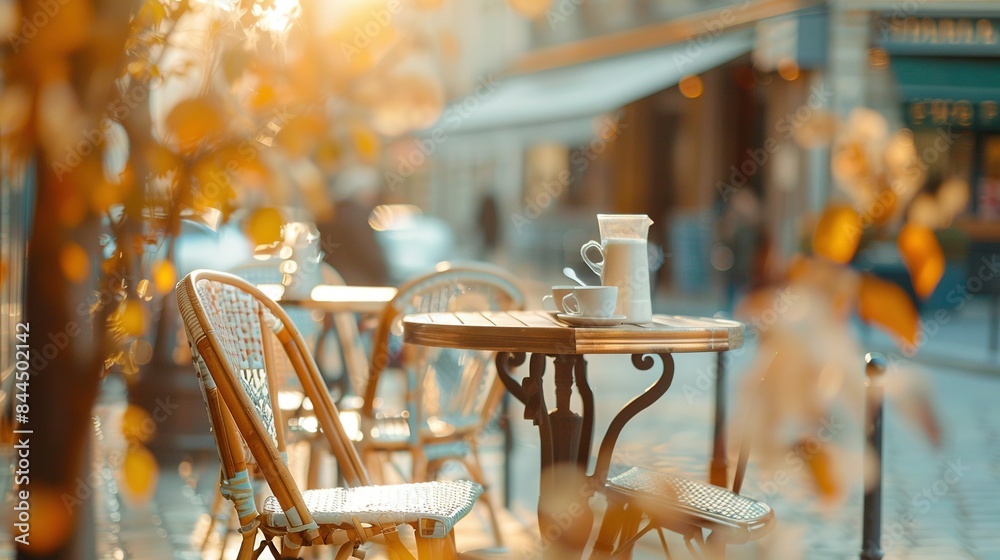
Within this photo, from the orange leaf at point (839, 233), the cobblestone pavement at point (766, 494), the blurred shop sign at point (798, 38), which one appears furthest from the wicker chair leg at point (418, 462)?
the blurred shop sign at point (798, 38)

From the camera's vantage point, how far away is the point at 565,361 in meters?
2.98

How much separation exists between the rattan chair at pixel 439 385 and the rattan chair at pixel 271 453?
0.86 m

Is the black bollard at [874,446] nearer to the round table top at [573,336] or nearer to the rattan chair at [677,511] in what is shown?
the rattan chair at [677,511]

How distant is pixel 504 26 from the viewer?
29938 mm

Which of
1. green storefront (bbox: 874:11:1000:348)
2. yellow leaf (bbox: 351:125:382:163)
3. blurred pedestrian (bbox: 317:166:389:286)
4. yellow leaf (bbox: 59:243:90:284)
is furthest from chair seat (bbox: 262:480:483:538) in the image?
green storefront (bbox: 874:11:1000:348)

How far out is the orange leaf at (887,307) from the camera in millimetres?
13227

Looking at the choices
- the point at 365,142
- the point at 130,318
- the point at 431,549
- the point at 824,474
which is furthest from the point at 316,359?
the point at 824,474

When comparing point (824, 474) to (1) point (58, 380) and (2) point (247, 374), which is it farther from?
(1) point (58, 380)

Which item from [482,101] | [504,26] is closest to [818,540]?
[482,101]

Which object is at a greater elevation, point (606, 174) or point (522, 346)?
point (606, 174)

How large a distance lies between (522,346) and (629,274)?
38 centimetres

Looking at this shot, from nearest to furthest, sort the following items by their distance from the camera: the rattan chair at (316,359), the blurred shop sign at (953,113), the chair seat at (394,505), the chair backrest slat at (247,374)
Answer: the chair backrest slat at (247,374)
the chair seat at (394,505)
the rattan chair at (316,359)
the blurred shop sign at (953,113)

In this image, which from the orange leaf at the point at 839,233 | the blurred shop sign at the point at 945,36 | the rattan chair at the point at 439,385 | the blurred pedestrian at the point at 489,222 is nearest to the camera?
the rattan chair at the point at 439,385

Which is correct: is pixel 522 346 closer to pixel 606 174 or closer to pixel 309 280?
pixel 309 280
